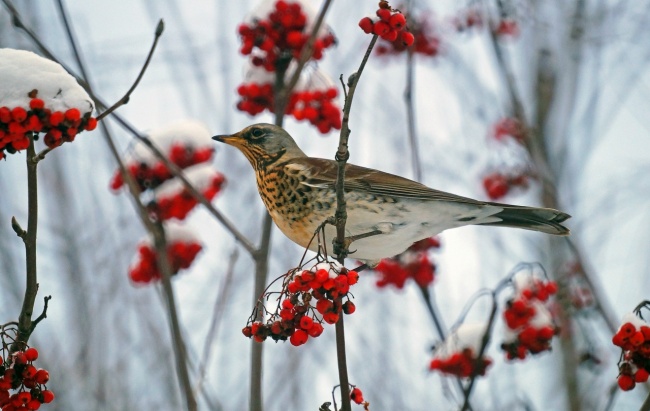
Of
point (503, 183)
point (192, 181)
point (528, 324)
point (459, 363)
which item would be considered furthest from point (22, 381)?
point (503, 183)

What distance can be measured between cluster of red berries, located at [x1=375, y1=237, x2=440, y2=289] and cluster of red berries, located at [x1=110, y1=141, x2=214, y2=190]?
1.06 meters

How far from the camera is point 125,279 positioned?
25.4ft

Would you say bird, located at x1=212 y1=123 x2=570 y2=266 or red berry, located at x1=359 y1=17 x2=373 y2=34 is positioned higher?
bird, located at x1=212 y1=123 x2=570 y2=266

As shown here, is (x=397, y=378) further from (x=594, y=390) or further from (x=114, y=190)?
(x=114, y=190)

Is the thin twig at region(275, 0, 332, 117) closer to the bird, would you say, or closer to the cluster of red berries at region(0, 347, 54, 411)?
the bird

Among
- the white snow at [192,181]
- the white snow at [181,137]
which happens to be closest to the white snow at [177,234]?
the white snow at [192,181]

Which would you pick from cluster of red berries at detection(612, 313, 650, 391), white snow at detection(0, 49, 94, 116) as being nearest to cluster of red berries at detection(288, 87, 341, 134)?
white snow at detection(0, 49, 94, 116)

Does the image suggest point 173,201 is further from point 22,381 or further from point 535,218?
point 22,381

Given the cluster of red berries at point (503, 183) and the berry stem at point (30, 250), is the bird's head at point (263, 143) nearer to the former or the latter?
the cluster of red berries at point (503, 183)

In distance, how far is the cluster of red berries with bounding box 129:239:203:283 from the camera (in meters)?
3.81

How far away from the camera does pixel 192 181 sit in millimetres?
3969

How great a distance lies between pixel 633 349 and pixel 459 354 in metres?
1.47

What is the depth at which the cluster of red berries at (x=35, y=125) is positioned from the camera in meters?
2.01

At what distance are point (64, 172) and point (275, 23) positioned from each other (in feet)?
15.4
